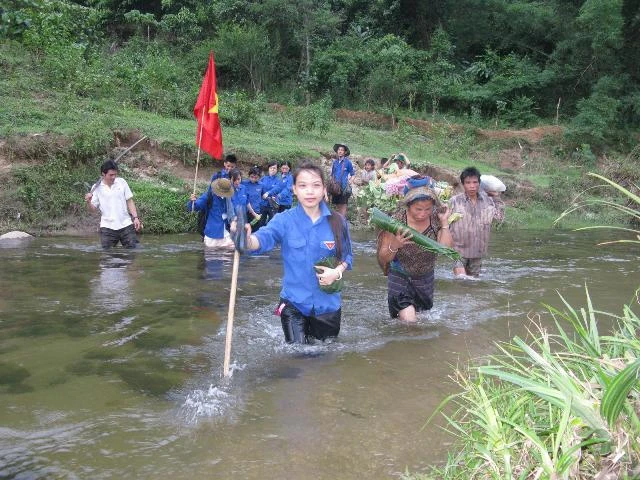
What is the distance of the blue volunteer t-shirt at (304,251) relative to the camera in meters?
5.25

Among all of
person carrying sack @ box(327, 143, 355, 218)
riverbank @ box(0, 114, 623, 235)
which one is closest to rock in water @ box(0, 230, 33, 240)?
riverbank @ box(0, 114, 623, 235)

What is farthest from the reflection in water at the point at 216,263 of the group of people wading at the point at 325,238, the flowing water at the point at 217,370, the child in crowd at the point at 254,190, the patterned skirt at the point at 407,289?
the patterned skirt at the point at 407,289

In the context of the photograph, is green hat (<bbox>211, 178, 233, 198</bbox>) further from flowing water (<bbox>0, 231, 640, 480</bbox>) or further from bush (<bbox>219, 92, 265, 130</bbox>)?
bush (<bbox>219, 92, 265, 130</bbox>)

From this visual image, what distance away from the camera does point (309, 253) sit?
17.3 feet

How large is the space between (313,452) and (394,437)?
51 centimetres

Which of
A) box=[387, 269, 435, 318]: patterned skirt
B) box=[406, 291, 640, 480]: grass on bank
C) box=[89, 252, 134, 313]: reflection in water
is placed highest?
box=[406, 291, 640, 480]: grass on bank

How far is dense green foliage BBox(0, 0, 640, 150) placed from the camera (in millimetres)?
24969

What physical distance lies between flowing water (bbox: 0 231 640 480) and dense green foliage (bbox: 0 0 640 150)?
47.4 feet

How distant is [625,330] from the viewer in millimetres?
3086

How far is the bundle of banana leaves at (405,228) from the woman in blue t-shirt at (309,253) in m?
0.53

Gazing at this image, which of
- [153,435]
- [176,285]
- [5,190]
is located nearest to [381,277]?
[176,285]

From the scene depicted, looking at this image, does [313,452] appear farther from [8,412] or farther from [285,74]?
[285,74]

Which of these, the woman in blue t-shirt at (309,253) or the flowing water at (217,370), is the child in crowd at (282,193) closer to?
the flowing water at (217,370)

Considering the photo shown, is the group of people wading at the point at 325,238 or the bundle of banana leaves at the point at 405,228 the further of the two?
the bundle of banana leaves at the point at 405,228
